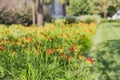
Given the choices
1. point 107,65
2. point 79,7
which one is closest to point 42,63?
point 107,65

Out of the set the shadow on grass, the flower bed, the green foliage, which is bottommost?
the green foliage

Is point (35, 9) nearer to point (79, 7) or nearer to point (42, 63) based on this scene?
point (79, 7)

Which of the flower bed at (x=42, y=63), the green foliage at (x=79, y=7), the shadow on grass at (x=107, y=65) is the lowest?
the green foliage at (x=79, y=7)

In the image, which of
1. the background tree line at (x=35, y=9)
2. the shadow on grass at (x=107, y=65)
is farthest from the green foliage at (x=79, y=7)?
the shadow on grass at (x=107, y=65)

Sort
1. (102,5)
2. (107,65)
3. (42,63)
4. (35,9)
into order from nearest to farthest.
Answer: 1. (42,63)
2. (107,65)
3. (35,9)
4. (102,5)

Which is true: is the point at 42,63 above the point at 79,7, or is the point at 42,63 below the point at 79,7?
above

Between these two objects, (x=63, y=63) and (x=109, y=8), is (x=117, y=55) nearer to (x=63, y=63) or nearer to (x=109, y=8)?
(x=63, y=63)

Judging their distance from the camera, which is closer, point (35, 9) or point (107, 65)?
point (107, 65)

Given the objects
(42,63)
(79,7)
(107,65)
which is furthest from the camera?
(79,7)

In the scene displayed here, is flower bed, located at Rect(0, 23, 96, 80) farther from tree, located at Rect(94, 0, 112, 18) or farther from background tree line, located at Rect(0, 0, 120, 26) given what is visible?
tree, located at Rect(94, 0, 112, 18)

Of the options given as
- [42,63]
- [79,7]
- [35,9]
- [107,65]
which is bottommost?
[79,7]

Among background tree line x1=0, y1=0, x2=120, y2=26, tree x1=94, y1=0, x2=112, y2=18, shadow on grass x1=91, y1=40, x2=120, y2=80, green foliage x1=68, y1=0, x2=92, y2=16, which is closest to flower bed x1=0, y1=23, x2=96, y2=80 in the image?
shadow on grass x1=91, y1=40, x2=120, y2=80

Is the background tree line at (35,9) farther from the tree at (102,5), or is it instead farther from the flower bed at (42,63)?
the flower bed at (42,63)

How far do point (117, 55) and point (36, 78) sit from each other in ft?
19.0
